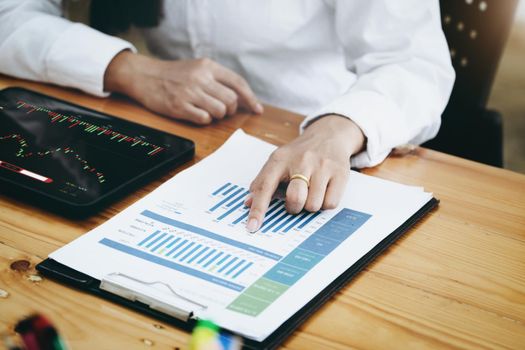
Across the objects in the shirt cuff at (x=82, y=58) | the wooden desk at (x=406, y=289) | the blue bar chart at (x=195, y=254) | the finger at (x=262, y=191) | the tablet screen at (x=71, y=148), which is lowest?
the wooden desk at (x=406, y=289)

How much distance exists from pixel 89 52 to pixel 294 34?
0.37 meters

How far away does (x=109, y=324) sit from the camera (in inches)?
22.3

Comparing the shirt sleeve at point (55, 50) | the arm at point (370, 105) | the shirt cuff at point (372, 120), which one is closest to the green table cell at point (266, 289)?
the arm at point (370, 105)

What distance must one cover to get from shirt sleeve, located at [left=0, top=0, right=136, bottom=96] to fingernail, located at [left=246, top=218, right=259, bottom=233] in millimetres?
463

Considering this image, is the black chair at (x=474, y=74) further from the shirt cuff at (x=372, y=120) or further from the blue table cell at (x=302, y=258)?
the blue table cell at (x=302, y=258)

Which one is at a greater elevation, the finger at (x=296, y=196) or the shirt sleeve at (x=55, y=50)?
the shirt sleeve at (x=55, y=50)

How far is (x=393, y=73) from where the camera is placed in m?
1.01

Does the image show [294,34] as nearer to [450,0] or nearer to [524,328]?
[450,0]

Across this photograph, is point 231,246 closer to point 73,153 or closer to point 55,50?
point 73,153

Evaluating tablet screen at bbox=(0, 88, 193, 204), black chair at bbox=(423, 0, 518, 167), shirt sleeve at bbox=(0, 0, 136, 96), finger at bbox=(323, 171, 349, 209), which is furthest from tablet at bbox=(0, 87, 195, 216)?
black chair at bbox=(423, 0, 518, 167)

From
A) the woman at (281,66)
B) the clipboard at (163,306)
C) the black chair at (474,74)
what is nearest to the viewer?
the clipboard at (163,306)

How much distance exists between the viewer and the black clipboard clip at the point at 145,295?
0.57 meters

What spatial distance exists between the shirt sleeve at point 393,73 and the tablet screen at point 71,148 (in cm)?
25

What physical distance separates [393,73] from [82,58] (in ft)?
1.63
